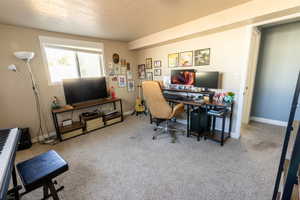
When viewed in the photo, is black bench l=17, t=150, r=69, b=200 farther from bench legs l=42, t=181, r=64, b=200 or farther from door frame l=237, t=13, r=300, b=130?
door frame l=237, t=13, r=300, b=130

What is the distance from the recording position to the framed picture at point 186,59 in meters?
3.05

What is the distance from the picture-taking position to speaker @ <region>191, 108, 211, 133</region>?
2629mm

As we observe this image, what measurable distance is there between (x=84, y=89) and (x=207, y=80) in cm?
277

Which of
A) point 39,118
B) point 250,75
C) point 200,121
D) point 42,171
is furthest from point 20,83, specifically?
point 250,75

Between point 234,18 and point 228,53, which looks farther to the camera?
point 228,53

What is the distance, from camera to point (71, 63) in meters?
3.25

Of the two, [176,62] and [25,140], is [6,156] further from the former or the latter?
[176,62]

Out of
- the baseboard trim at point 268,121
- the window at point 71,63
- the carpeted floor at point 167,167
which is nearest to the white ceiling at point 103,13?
the window at point 71,63

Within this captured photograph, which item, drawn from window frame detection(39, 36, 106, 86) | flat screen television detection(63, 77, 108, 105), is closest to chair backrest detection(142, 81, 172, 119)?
flat screen television detection(63, 77, 108, 105)

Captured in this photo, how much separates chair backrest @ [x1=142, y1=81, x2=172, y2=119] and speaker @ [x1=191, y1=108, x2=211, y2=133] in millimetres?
529

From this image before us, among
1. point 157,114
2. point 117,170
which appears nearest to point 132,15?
point 157,114

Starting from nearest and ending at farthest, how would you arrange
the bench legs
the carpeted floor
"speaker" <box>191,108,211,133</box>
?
the bench legs
the carpeted floor
"speaker" <box>191,108,211,133</box>

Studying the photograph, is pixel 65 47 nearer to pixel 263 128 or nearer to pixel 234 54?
pixel 234 54

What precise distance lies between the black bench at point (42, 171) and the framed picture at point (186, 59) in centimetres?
291
